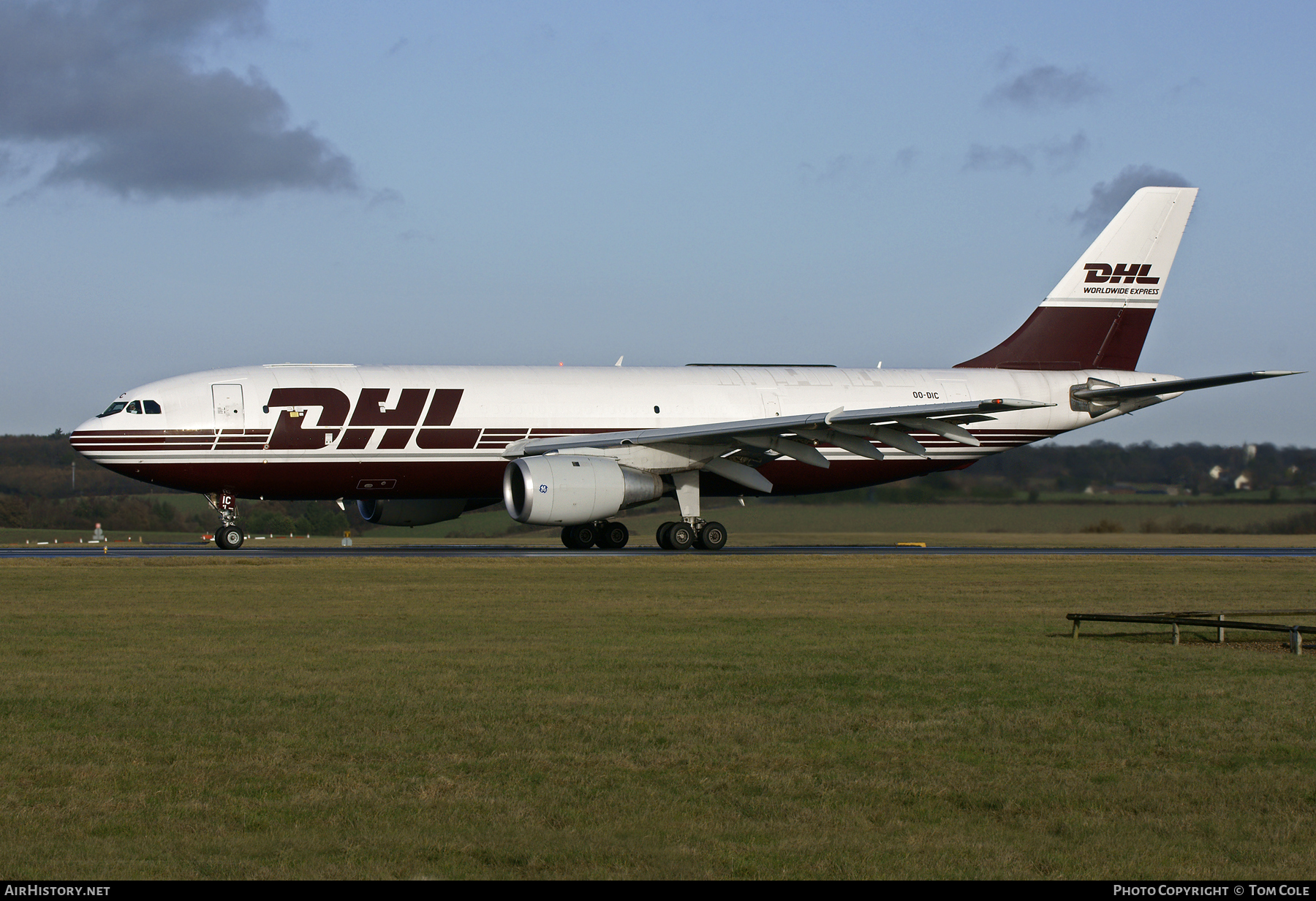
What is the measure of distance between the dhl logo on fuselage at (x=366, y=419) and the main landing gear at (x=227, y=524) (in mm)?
1756

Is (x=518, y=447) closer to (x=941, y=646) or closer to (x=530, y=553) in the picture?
(x=530, y=553)

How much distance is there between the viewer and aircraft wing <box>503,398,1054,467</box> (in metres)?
27.8

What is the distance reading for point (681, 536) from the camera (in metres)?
29.7

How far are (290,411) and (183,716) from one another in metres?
19.6

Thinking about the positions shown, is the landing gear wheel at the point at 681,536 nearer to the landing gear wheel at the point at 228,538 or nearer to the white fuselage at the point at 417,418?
the white fuselage at the point at 417,418

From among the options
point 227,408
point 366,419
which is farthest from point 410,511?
point 227,408

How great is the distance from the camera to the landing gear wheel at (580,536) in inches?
1211

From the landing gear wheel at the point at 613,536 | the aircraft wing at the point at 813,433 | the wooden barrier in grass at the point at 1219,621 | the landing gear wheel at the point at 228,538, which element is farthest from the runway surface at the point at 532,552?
the wooden barrier in grass at the point at 1219,621

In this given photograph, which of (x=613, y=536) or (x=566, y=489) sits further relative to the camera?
(x=613, y=536)

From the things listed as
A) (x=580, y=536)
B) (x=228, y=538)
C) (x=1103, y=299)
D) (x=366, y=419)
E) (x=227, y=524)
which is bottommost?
(x=580, y=536)

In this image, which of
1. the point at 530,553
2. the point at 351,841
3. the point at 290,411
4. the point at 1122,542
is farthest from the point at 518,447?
the point at 351,841

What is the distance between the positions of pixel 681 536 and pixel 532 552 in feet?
10.9

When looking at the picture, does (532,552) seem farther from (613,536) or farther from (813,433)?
(813,433)

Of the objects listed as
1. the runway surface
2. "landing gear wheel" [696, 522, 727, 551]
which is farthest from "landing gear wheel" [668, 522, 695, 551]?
the runway surface
